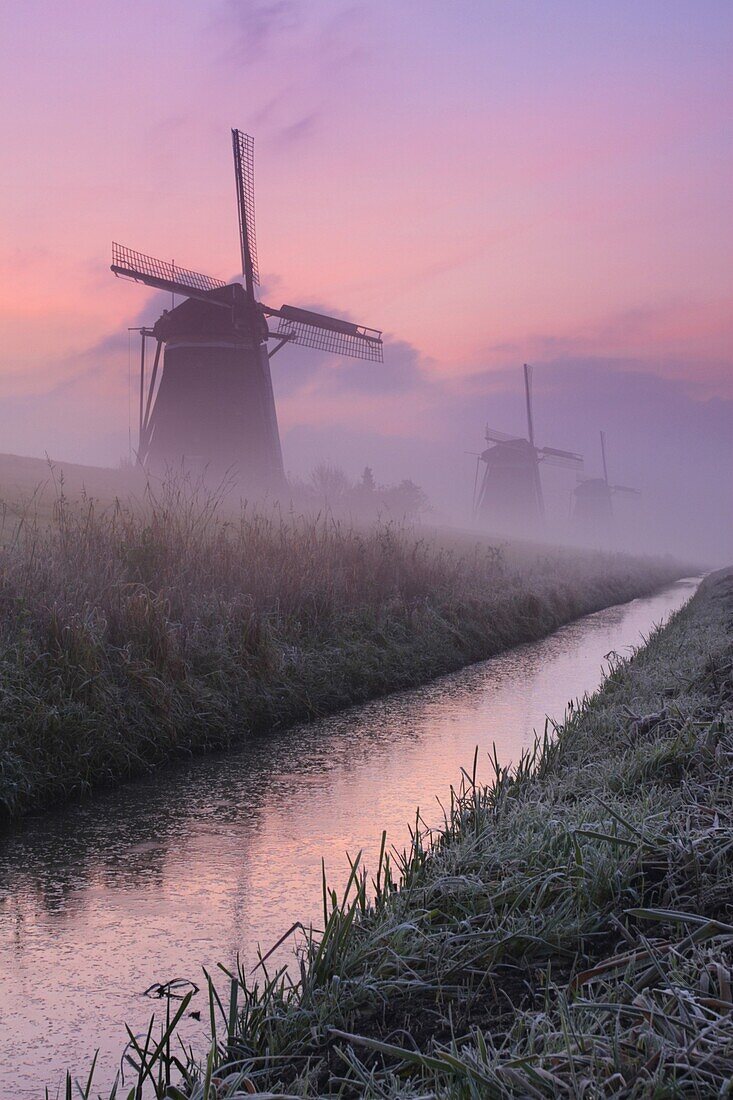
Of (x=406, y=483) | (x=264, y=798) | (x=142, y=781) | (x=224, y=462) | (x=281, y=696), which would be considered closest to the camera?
(x=264, y=798)

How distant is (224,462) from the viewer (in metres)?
26.8

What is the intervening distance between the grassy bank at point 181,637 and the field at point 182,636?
0.02 meters

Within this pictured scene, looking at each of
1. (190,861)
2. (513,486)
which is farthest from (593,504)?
(190,861)

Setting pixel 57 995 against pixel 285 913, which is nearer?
pixel 57 995

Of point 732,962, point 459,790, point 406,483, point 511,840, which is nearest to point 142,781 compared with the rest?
point 459,790

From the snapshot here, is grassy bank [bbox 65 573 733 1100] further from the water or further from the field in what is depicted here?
the field

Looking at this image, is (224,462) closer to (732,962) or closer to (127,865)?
(127,865)

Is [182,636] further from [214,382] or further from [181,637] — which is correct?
[214,382]

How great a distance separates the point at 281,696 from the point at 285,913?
4.27 meters

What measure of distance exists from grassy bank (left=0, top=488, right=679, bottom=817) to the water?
385 millimetres

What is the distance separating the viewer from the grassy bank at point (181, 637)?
6160 mm

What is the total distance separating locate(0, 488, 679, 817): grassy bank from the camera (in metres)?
6.16

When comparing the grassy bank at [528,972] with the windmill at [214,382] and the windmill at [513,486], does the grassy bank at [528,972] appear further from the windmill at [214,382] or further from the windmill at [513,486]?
the windmill at [513,486]

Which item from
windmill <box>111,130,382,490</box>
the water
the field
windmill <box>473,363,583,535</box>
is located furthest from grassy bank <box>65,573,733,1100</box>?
windmill <box>473,363,583,535</box>
